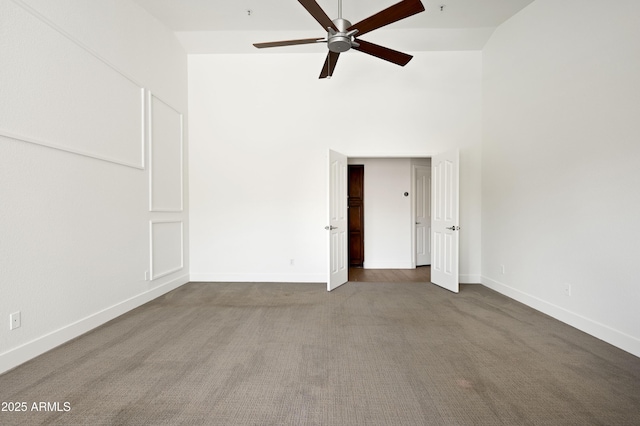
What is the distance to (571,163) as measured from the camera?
3.22m

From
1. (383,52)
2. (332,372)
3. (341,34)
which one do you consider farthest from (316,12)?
(332,372)

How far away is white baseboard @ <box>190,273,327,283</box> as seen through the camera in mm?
5133

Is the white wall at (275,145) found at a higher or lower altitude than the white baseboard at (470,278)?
higher

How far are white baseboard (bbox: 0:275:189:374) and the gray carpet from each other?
92 millimetres

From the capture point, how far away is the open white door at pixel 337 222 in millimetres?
→ 4675

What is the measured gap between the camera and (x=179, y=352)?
2588mm

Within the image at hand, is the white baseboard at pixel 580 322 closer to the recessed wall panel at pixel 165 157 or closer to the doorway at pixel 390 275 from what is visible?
the doorway at pixel 390 275

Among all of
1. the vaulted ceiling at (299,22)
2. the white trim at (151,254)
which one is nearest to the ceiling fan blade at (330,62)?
the vaulted ceiling at (299,22)

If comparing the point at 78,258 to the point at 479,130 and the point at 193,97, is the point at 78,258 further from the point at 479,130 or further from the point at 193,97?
the point at 479,130

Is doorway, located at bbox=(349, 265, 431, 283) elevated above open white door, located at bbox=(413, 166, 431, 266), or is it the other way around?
open white door, located at bbox=(413, 166, 431, 266)

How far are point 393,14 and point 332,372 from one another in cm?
285

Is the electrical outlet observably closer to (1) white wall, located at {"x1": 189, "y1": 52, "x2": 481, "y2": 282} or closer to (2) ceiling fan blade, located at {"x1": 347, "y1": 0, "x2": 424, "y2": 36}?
(1) white wall, located at {"x1": 189, "y1": 52, "x2": 481, "y2": 282}

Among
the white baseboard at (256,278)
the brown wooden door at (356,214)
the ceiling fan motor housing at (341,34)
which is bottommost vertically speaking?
the white baseboard at (256,278)

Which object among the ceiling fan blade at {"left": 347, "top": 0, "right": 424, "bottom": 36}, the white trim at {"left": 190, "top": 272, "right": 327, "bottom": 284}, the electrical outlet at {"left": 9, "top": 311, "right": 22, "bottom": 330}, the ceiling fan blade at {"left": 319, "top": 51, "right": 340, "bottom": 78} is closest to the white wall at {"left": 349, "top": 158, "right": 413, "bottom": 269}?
the white trim at {"left": 190, "top": 272, "right": 327, "bottom": 284}
